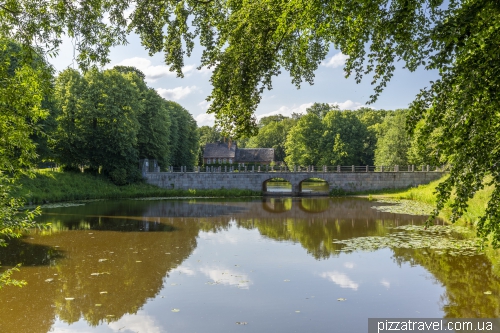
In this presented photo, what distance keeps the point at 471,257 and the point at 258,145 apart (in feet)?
278

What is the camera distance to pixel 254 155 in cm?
8550

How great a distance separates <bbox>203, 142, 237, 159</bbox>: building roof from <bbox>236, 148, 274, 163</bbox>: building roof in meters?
1.61

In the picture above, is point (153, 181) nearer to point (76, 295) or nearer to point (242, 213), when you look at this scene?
point (242, 213)

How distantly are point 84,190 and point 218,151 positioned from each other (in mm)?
51075

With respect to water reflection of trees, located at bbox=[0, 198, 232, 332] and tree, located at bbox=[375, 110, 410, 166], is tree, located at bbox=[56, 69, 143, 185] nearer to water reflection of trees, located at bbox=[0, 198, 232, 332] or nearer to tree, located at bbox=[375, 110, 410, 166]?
water reflection of trees, located at bbox=[0, 198, 232, 332]

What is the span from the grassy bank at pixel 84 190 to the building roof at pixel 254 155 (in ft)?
139

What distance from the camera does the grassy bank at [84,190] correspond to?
29781 millimetres

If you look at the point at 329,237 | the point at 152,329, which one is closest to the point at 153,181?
the point at 329,237

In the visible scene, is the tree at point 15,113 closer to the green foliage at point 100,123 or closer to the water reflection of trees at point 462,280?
the water reflection of trees at point 462,280

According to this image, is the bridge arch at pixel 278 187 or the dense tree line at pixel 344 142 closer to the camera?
the bridge arch at pixel 278 187

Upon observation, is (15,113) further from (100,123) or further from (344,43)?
(100,123)

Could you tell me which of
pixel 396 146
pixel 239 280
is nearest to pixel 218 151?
pixel 396 146

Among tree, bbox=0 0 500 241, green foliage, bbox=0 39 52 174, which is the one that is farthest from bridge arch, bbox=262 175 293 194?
green foliage, bbox=0 39 52 174

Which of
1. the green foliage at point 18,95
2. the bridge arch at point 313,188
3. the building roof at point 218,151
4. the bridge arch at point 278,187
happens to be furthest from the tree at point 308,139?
Result: the green foliage at point 18,95
